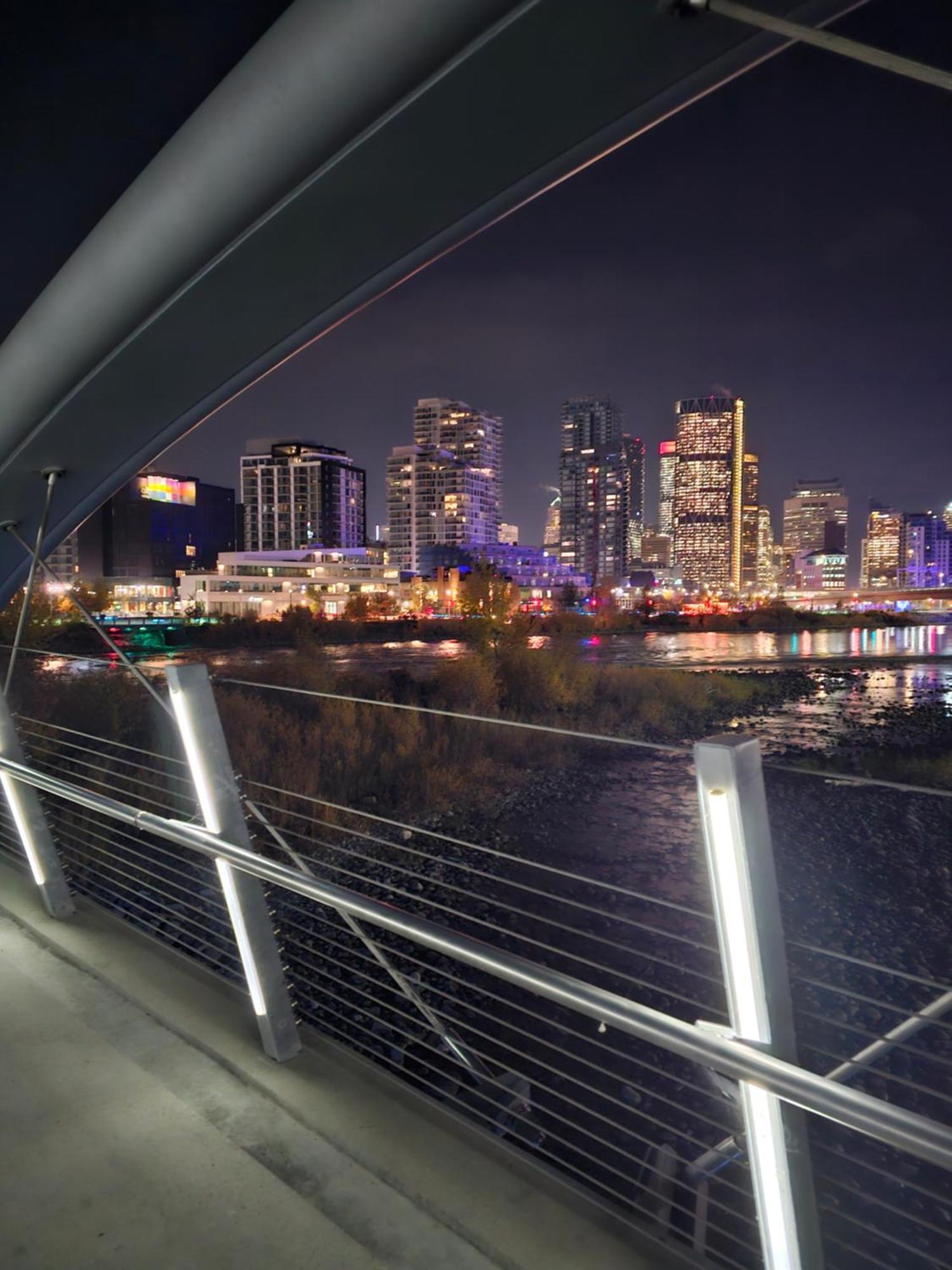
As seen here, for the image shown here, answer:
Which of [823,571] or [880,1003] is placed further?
[823,571]

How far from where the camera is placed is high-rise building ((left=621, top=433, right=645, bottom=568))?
478 ft

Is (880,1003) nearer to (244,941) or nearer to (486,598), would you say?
(244,941)

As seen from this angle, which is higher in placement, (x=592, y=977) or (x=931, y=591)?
(x=592, y=977)

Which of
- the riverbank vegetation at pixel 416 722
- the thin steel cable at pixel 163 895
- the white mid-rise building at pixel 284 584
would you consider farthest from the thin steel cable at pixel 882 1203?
the white mid-rise building at pixel 284 584

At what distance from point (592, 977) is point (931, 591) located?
49839mm

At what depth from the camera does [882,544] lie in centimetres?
12681

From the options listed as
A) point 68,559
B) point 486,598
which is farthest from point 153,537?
point 486,598

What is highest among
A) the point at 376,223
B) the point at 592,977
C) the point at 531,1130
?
the point at 376,223

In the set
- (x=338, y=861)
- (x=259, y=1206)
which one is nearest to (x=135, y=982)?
(x=259, y=1206)

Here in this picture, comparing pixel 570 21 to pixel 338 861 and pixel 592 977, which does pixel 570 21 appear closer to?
pixel 592 977

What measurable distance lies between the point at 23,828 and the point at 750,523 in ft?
524

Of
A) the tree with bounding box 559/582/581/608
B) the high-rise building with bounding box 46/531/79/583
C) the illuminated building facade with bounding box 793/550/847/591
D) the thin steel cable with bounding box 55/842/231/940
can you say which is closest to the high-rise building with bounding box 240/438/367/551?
the high-rise building with bounding box 46/531/79/583

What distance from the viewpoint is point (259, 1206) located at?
155cm

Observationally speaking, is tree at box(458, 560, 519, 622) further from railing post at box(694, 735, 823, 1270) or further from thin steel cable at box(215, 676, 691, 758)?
railing post at box(694, 735, 823, 1270)
